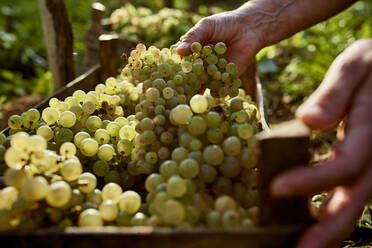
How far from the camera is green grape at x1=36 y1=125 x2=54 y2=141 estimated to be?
3.74 feet

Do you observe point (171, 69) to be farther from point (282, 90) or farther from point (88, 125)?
point (282, 90)

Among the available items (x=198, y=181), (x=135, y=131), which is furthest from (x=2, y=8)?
(x=198, y=181)

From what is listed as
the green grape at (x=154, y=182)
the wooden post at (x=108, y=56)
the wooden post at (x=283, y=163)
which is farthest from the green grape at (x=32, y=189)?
the wooden post at (x=108, y=56)

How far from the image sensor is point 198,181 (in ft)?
2.97

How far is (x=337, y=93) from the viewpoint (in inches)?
31.8

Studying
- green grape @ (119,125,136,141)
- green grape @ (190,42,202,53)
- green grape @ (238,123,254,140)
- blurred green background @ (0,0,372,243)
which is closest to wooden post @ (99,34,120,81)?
blurred green background @ (0,0,372,243)

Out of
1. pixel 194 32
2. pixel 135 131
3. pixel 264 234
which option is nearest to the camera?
pixel 264 234

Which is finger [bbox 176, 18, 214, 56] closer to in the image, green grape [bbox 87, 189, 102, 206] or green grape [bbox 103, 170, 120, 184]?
green grape [bbox 103, 170, 120, 184]

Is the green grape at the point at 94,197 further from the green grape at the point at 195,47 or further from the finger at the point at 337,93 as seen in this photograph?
the green grape at the point at 195,47

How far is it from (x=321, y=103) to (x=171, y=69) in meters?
0.58

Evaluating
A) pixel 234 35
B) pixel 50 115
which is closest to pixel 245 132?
pixel 50 115

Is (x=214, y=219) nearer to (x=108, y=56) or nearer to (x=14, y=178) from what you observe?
(x=14, y=178)

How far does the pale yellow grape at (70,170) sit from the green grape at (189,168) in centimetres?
25

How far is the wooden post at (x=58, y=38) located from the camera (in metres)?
2.18
